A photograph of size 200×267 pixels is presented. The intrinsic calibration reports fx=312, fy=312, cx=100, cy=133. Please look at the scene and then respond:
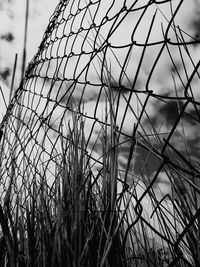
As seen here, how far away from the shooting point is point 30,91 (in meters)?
1.42

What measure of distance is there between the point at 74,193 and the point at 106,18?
Result: 2.03ft

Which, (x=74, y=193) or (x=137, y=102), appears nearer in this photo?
(x=74, y=193)

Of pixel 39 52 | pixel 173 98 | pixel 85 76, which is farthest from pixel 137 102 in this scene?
pixel 39 52

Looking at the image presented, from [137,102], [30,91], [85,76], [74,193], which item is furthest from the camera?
[30,91]

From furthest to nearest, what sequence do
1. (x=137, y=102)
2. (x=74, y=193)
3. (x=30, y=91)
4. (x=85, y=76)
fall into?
(x=30, y=91), (x=85, y=76), (x=137, y=102), (x=74, y=193)

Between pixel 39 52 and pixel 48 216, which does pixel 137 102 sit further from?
pixel 39 52

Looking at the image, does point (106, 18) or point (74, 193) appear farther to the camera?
point (106, 18)

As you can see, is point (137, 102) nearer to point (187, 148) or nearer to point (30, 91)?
point (187, 148)

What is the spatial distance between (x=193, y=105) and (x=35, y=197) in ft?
1.11

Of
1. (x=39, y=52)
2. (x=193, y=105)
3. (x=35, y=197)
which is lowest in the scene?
(x=35, y=197)

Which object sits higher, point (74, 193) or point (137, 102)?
point (137, 102)

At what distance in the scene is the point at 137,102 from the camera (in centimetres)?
63

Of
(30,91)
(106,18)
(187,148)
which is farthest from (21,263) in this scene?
(30,91)

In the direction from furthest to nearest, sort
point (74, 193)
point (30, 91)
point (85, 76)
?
1. point (30, 91)
2. point (85, 76)
3. point (74, 193)
